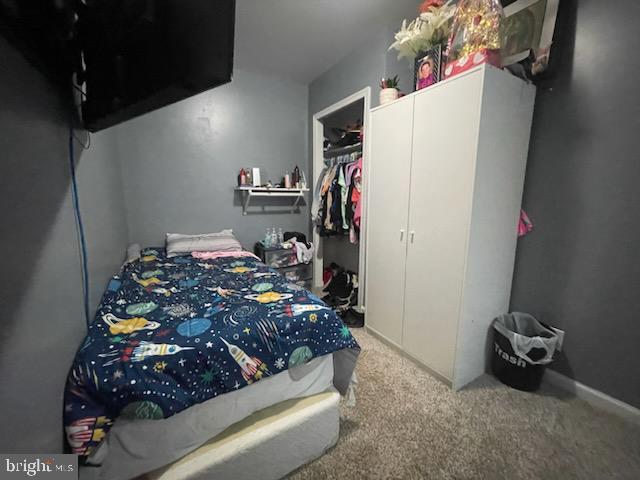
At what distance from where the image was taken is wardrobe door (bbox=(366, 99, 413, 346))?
1909mm

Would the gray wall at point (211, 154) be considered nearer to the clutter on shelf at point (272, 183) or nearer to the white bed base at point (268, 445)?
the clutter on shelf at point (272, 183)

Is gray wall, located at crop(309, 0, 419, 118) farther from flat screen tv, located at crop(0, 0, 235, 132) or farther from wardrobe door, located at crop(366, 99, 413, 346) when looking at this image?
flat screen tv, located at crop(0, 0, 235, 132)

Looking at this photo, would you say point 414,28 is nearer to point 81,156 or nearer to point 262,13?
point 262,13

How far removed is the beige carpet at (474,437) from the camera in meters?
1.20

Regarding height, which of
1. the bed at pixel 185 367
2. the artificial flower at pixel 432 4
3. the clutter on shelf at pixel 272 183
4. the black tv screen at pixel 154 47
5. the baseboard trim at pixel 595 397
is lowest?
the baseboard trim at pixel 595 397

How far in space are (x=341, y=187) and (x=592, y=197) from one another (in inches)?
75.3

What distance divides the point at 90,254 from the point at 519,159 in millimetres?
2469

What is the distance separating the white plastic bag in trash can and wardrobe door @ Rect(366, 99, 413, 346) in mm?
679

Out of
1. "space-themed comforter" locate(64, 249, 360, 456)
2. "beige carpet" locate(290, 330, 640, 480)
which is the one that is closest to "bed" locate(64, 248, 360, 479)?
"space-themed comforter" locate(64, 249, 360, 456)

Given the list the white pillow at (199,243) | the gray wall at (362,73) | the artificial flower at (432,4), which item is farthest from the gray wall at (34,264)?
the gray wall at (362,73)

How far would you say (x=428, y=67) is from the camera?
5.69 ft

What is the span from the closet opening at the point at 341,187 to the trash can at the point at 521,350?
120cm

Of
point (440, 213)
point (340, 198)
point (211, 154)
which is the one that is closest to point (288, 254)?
point (340, 198)

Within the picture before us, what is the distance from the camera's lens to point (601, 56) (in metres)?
1.43
